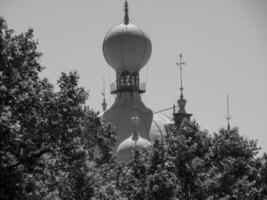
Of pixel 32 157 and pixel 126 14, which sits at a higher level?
pixel 126 14

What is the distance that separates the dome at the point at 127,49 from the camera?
128750 mm

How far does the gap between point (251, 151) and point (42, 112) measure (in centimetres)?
3195

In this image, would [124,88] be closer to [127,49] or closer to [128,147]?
[127,49]

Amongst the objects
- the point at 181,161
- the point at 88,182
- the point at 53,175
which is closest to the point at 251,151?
the point at 181,161

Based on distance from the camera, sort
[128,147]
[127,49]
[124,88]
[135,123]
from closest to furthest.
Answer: [128,147] < [135,123] < [127,49] < [124,88]

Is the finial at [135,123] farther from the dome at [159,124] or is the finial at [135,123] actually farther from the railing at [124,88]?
the dome at [159,124]

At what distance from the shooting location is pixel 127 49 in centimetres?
12900

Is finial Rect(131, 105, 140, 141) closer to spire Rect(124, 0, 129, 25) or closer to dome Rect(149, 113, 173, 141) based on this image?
dome Rect(149, 113, 173, 141)

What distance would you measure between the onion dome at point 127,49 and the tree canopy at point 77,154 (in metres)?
60.2

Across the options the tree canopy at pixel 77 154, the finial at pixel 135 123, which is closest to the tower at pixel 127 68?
the finial at pixel 135 123

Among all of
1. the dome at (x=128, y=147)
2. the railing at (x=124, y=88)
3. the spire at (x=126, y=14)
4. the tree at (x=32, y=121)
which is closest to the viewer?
→ the tree at (x=32, y=121)

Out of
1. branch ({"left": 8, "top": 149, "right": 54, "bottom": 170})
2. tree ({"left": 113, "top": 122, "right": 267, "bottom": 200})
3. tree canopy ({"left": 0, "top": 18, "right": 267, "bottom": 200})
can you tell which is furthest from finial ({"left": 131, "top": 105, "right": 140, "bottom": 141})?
branch ({"left": 8, "top": 149, "right": 54, "bottom": 170})

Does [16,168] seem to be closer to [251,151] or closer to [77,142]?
[77,142]

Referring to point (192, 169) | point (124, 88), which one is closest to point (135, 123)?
point (124, 88)
